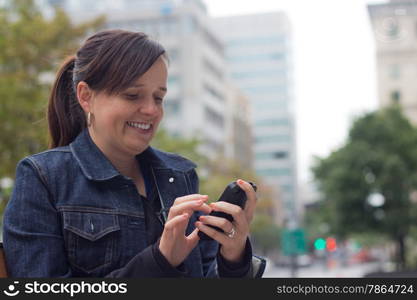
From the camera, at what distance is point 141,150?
6.62 ft

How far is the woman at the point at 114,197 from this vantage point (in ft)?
5.78

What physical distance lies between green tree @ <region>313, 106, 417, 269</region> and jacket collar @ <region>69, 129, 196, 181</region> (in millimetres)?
31633

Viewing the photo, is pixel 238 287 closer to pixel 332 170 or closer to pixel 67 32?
pixel 67 32

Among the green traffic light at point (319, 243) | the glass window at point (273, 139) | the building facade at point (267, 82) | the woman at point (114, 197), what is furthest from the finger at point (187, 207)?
the glass window at point (273, 139)

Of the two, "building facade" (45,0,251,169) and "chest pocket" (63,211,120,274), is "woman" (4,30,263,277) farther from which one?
"building facade" (45,0,251,169)

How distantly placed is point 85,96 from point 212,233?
54cm

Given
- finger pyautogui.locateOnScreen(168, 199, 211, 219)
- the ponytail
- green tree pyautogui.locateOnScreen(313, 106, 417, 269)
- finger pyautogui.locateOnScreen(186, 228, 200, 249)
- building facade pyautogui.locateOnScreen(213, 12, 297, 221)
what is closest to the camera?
finger pyautogui.locateOnScreen(168, 199, 211, 219)

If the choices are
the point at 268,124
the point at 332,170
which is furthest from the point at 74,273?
the point at 268,124

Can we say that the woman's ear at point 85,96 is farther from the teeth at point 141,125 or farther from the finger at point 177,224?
the finger at point 177,224

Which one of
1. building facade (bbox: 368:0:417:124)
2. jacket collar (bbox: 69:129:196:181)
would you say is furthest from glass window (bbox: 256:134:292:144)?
jacket collar (bbox: 69:129:196:181)

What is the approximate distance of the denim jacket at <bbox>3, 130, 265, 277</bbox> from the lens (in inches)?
69.6

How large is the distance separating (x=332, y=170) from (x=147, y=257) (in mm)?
33082

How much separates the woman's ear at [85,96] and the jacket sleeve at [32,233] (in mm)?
278

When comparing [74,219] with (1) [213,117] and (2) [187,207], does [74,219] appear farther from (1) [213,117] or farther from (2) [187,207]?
(1) [213,117]
